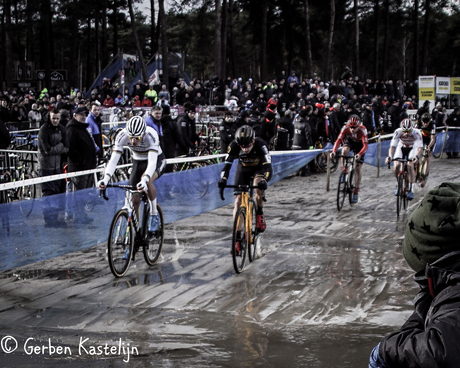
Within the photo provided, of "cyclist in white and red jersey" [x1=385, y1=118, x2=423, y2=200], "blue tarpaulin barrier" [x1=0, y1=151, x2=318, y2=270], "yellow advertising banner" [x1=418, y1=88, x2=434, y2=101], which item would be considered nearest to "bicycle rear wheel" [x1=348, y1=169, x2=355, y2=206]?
"cyclist in white and red jersey" [x1=385, y1=118, x2=423, y2=200]

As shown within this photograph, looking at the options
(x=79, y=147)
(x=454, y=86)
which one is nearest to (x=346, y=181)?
(x=79, y=147)

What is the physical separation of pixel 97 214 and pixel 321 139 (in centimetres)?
1179

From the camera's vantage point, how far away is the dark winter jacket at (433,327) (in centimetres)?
170

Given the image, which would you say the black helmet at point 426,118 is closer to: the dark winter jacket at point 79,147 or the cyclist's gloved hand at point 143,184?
the dark winter jacket at point 79,147

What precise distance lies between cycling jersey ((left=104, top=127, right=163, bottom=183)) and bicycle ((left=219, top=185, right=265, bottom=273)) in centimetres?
104

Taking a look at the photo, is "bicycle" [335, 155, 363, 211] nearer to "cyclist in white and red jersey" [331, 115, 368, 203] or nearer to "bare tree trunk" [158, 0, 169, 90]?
"cyclist in white and red jersey" [331, 115, 368, 203]

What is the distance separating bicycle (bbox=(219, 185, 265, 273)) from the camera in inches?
302

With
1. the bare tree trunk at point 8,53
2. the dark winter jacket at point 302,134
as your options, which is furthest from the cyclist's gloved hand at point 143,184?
the bare tree trunk at point 8,53

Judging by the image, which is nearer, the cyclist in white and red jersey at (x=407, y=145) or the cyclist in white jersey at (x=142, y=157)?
the cyclist in white jersey at (x=142, y=157)

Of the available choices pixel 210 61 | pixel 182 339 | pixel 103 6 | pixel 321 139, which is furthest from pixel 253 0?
pixel 182 339

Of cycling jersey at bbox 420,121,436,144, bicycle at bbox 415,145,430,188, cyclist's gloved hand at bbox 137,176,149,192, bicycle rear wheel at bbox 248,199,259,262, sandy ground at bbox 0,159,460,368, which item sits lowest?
sandy ground at bbox 0,159,460,368

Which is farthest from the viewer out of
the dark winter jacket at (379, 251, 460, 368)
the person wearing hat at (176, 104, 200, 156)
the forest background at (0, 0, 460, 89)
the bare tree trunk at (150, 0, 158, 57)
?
the bare tree trunk at (150, 0, 158, 57)

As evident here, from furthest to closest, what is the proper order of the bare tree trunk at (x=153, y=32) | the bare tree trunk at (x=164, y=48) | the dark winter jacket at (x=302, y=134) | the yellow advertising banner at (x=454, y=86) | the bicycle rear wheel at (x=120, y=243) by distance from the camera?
the bare tree trunk at (x=153, y=32)
the bare tree trunk at (x=164, y=48)
the yellow advertising banner at (x=454, y=86)
the dark winter jacket at (x=302, y=134)
the bicycle rear wheel at (x=120, y=243)

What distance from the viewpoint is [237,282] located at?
7266mm
